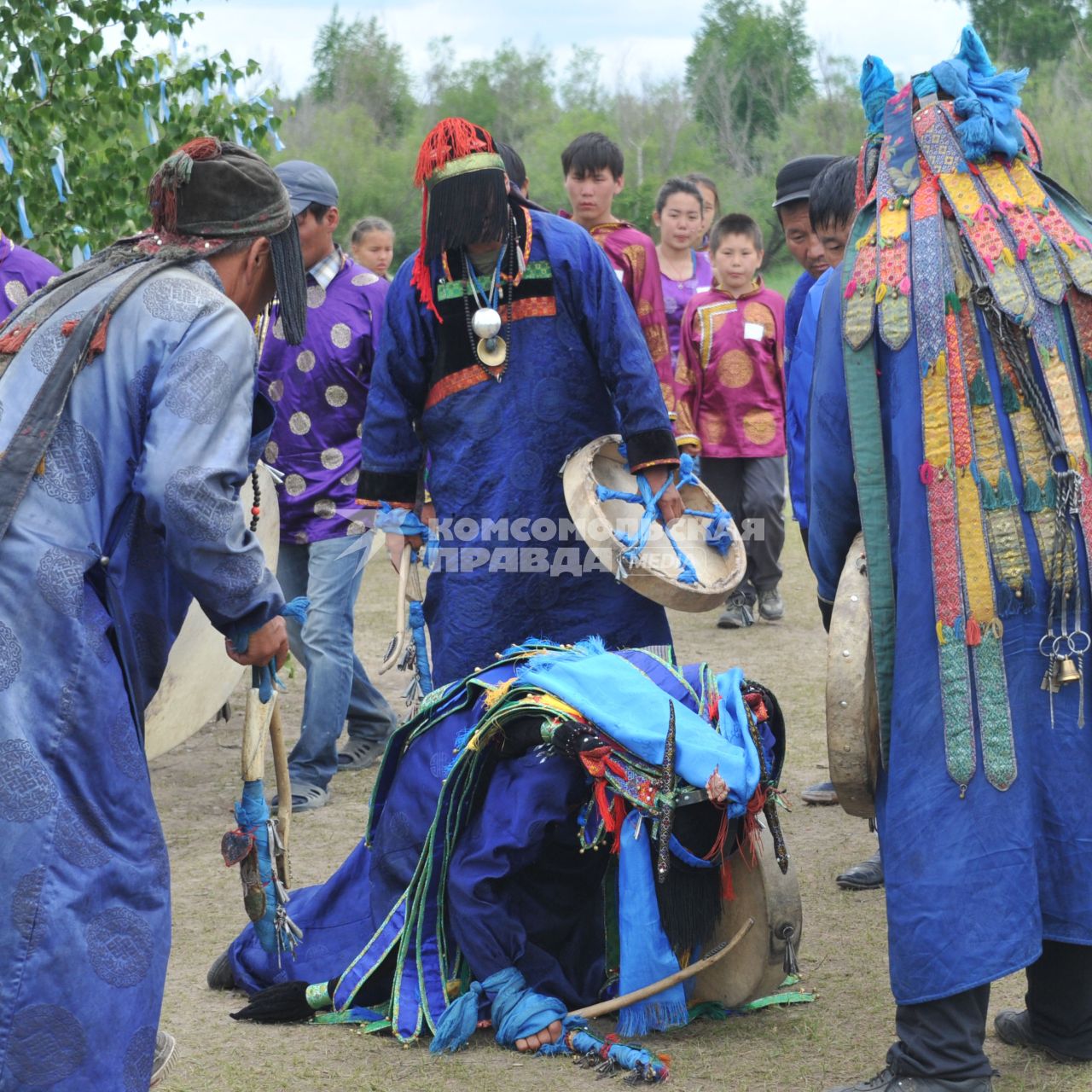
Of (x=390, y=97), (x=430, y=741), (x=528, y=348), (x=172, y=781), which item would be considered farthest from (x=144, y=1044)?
(x=390, y=97)

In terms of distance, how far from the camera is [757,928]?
356cm

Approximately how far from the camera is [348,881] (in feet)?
13.0

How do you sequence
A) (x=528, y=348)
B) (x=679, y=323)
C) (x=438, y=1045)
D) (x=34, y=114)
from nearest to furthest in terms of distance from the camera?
1. (x=438, y=1045)
2. (x=528, y=348)
3. (x=34, y=114)
4. (x=679, y=323)

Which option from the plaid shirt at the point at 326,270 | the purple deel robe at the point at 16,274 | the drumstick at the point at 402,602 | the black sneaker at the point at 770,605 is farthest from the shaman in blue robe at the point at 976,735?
the black sneaker at the point at 770,605

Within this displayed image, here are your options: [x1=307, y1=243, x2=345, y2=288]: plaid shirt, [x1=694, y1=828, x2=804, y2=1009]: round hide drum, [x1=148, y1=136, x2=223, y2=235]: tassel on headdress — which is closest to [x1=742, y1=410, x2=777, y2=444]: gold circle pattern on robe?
[x1=307, y1=243, x2=345, y2=288]: plaid shirt

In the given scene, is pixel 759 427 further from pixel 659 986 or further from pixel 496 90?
pixel 496 90

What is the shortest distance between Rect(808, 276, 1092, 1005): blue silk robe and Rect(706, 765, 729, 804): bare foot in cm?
46

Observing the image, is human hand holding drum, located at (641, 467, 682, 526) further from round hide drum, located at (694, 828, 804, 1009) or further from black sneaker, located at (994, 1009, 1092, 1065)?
black sneaker, located at (994, 1009, 1092, 1065)

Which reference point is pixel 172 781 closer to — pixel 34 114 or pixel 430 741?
pixel 430 741

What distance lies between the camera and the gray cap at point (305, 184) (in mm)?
5441

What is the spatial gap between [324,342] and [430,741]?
227 cm

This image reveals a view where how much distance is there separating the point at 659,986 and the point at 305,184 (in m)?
3.29

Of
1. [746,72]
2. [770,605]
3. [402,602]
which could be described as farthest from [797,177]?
[746,72]

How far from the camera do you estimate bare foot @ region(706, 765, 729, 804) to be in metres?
3.36
